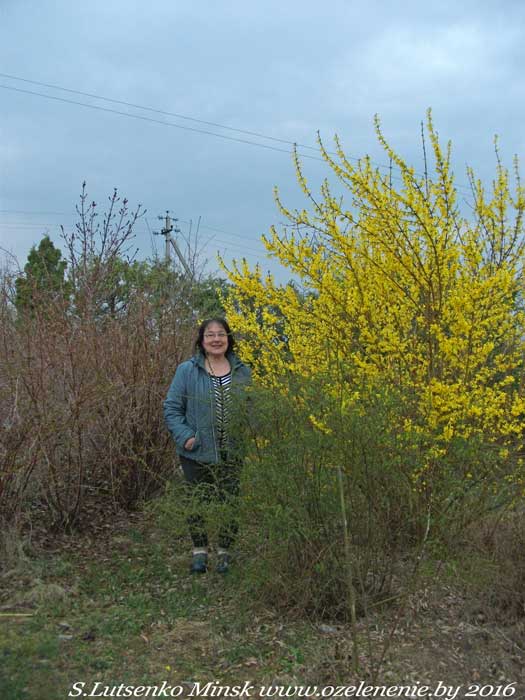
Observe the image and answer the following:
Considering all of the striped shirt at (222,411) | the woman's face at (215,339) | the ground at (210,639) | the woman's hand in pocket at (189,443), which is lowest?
the ground at (210,639)

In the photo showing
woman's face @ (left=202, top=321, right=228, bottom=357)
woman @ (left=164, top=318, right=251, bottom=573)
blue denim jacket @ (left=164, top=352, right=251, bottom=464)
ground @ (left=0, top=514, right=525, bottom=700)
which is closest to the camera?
ground @ (left=0, top=514, right=525, bottom=700)

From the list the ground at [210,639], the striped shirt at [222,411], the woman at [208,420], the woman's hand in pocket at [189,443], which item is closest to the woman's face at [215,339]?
the woman at [208,420]

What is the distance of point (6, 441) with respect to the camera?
4141 mm

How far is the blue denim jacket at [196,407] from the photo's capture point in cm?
406

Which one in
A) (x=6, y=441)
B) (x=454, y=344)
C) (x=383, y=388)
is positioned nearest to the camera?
(x=383, y=388)

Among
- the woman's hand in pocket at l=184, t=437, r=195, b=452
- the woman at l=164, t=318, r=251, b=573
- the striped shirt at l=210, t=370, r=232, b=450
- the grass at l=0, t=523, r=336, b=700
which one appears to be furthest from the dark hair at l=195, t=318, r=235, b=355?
the grass at l=0, t=523, r=336, b=700

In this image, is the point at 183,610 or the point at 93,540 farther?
the point at 93,540

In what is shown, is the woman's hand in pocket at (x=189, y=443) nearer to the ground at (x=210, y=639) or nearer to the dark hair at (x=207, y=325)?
the dark hair at (x=207, y=325)

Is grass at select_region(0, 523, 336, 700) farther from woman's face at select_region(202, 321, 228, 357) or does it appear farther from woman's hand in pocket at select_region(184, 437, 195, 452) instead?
woman's face at select_region(202, 321, 228, 357)

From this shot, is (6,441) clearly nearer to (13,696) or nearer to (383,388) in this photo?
(13,696)

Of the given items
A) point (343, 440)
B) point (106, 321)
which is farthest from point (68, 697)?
point (106, 321)

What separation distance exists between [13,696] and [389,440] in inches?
68.1

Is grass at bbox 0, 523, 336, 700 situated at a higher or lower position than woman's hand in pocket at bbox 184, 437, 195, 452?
lower

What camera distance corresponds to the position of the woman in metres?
3.81
